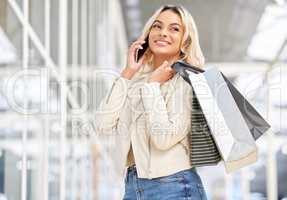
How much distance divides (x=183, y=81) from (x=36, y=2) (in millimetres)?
1307

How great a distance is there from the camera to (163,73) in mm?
2123

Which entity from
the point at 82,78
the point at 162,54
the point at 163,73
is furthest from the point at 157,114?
the point at 82,78

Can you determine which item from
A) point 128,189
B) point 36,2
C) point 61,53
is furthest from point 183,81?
point 61,53

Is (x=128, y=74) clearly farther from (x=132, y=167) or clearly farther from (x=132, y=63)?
(x=132, y=167)

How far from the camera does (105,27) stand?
281 inches

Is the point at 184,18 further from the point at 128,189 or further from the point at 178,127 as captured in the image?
the point at 128,189

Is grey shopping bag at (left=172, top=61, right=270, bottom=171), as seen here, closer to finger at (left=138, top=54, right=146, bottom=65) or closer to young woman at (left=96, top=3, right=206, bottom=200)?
young woman at (left=96, top=3, right=206, bottom=200)

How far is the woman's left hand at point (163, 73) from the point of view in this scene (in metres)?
2.12

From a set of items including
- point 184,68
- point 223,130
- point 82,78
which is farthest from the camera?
point 82,78

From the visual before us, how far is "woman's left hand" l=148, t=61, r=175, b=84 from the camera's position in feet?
6.96

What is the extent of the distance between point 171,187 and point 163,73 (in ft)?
1.20

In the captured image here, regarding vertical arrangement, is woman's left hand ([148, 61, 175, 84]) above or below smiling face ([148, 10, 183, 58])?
below

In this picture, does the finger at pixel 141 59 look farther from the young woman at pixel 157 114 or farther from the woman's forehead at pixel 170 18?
the woman's forehead at pixel 170 18

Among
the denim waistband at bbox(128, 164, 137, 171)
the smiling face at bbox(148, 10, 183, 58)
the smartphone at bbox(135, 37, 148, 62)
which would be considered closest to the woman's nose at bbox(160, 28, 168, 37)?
the smiling face at bbox(148, 10, 183, 58)
